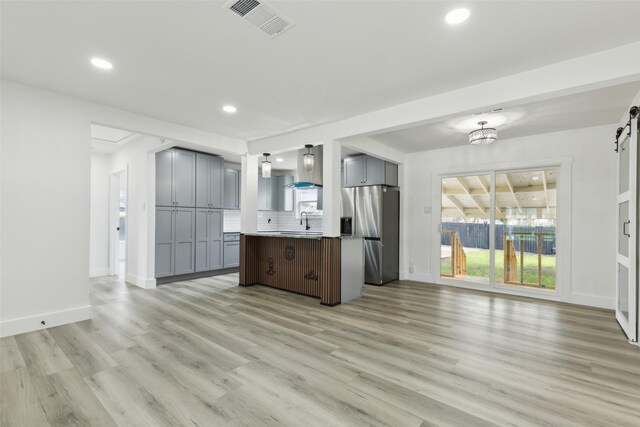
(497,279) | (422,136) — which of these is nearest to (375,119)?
(422,136)

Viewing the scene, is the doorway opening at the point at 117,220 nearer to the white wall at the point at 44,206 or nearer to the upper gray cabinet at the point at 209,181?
the upper gray cabinet at the point at 209,181

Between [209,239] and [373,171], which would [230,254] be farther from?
[373,171]

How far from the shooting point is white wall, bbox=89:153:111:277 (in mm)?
6488

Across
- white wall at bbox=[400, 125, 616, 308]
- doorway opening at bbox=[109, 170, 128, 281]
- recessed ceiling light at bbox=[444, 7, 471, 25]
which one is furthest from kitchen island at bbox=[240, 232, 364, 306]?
white wall at bbox=[400, 125, 616, 308]

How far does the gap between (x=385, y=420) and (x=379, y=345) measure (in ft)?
3.63

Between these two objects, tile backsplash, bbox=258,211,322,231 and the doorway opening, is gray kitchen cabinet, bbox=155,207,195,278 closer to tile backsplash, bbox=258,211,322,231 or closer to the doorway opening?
the doorway opening

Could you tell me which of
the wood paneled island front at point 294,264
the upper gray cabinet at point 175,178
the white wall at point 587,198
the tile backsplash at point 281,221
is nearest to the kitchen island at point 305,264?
the wood paneled island front at point 294,264

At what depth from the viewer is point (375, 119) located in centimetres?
392

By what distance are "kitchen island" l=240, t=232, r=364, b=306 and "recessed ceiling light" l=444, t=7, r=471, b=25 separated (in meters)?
2.90

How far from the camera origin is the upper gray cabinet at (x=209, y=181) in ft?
20.3

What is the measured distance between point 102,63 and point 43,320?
9.17 feet

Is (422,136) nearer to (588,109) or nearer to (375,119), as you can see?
(375,119)

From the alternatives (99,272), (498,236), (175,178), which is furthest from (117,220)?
(498,236)

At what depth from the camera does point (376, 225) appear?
577cm
